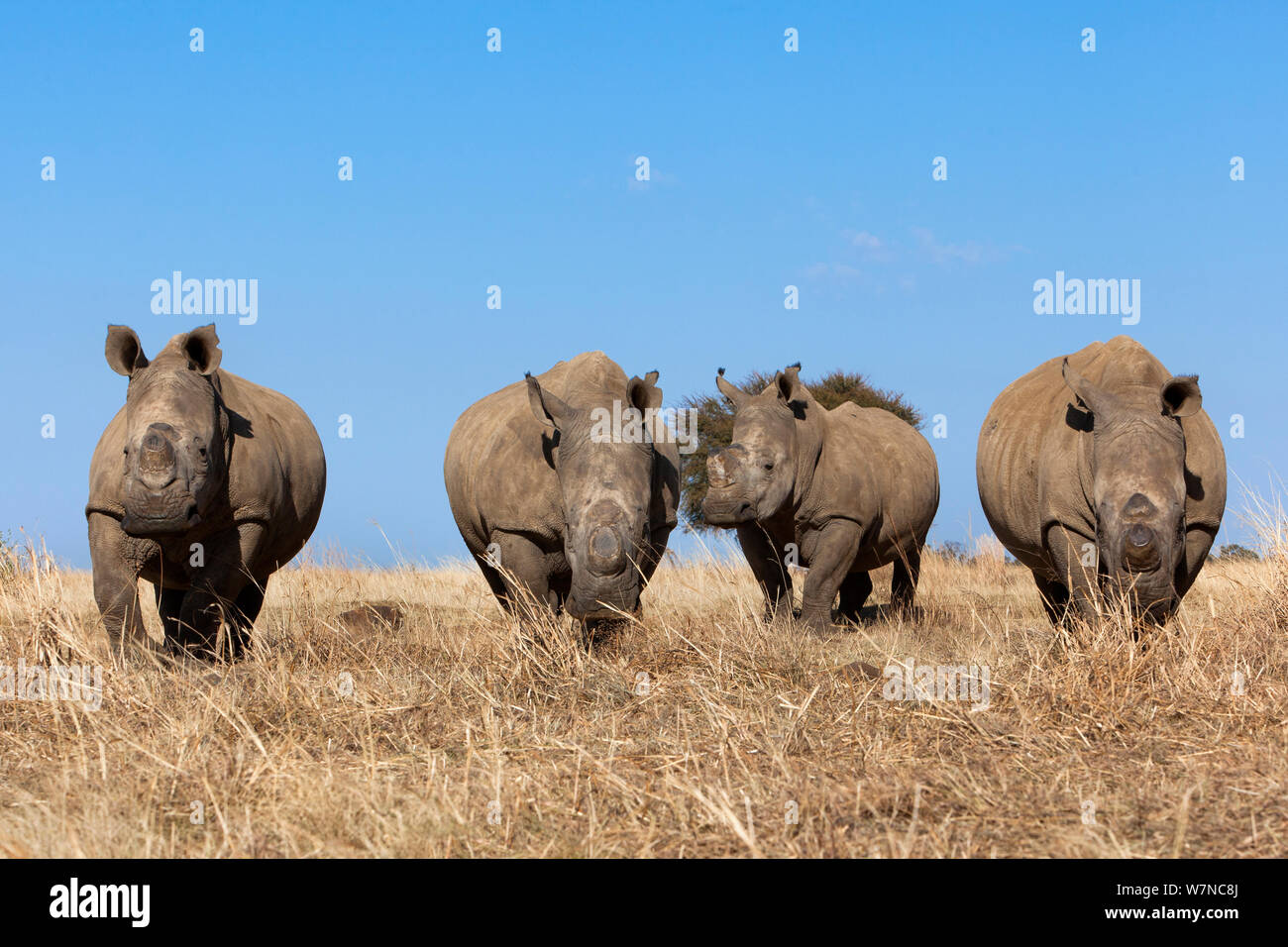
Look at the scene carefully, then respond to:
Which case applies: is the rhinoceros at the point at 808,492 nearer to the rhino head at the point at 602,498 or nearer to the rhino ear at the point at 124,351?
the rhino head at the point at 602,498

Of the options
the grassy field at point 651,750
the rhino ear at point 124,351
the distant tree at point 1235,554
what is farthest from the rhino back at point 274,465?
the distant tree at point 1235,554

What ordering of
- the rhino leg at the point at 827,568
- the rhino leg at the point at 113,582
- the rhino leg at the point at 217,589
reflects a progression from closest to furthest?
1. the rhino leg at the point at 113,582
2. the rhino leg at the point at 217,589
3. the rhino leg at the point at 827,568

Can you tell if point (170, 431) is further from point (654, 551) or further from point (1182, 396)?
point (1182, 396)

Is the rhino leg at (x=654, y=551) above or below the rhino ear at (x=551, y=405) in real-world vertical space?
below

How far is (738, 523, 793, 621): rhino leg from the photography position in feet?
32.2

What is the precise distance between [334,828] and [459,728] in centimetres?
138

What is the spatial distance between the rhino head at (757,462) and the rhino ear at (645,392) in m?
1.44

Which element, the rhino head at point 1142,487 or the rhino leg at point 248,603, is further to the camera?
the rhino leg at point 248,603

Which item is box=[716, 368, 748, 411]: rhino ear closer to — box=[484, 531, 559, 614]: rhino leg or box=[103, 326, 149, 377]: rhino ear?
box=[484, 531, 559, 614]: rhino leg

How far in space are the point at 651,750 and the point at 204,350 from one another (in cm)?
411

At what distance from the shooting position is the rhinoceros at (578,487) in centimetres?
701

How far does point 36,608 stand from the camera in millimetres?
7211

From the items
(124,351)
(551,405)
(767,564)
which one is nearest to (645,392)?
(551,405)
